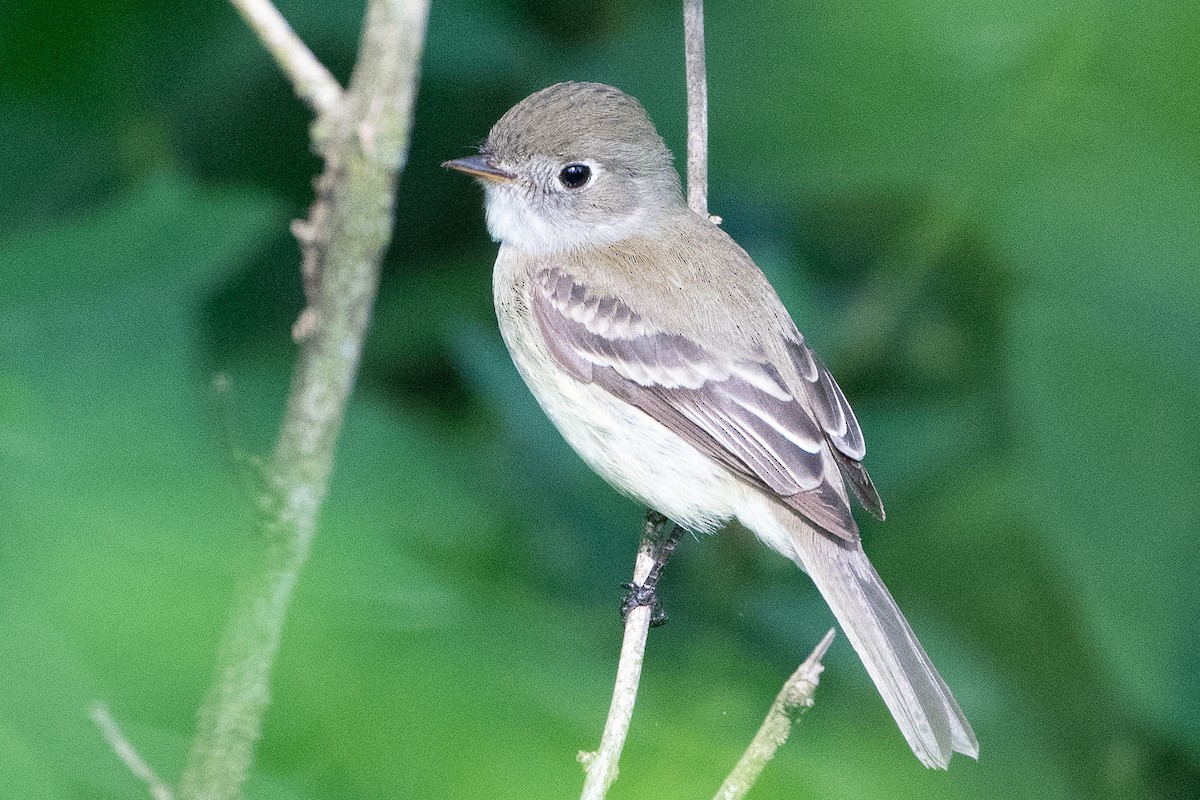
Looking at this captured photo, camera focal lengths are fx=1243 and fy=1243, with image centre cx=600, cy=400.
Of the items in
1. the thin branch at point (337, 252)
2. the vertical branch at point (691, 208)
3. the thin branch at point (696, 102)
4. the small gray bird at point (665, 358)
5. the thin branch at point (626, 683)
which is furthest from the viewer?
the thin branch at point (696, 102)

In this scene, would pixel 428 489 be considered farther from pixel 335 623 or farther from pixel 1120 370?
pixel 1120 370

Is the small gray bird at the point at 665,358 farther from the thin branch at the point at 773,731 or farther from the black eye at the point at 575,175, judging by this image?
the thin branch at the point at 773,731

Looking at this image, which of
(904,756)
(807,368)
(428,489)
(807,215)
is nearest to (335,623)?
(428,489)

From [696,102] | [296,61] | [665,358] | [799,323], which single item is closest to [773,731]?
[296,61]

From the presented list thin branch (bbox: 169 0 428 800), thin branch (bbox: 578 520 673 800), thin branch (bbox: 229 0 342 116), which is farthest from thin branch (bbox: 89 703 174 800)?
thin branch (bbox: 229 0 342 116)

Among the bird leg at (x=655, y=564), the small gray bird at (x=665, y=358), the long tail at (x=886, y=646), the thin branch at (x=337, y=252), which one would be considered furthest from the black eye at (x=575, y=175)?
the thin branch at (x=337, y=252)

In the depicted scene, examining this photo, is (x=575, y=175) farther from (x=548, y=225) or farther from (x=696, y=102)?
(x=696, y=102)

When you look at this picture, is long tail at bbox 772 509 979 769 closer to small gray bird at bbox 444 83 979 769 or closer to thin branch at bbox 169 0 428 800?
small gray bird at bbox 444 83 979 769
